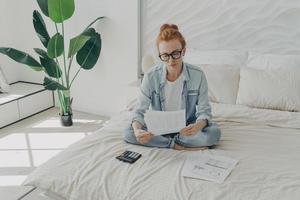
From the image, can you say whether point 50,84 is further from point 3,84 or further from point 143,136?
point 143,136

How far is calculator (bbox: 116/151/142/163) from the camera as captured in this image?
1656mm

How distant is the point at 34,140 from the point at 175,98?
1.73 metres

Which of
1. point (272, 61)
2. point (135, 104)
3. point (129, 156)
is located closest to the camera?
point (129, 156)

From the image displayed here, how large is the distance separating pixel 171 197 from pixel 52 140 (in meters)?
1.98

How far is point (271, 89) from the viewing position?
240cm

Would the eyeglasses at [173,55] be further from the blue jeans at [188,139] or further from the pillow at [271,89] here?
the pillow at [271,89]

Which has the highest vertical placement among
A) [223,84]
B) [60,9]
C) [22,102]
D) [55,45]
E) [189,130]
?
[60,9]

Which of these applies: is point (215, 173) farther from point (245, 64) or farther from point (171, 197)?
point (245, 64)

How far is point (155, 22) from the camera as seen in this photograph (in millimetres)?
3203

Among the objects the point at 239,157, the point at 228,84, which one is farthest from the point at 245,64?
the point at 239,157

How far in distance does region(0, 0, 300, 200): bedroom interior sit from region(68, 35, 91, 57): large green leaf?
0.37m

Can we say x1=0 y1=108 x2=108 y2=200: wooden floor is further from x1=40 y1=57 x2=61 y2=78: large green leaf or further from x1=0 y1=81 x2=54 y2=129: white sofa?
x1=40 y1=57 x2=61 y2=78: large green leaf

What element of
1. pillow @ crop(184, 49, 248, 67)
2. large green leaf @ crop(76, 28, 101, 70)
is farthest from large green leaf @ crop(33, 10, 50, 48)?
pillow @ crop(184, 49, 248, 67)

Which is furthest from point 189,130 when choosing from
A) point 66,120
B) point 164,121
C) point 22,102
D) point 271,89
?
point 22,102
